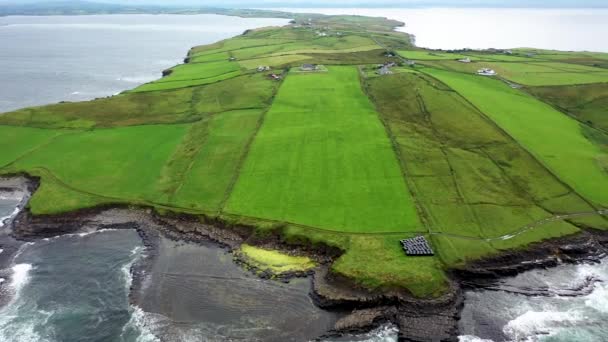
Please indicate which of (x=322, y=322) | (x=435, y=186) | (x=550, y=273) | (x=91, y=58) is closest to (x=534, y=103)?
(x=435, y=186)

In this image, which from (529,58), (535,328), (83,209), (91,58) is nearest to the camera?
(535,328)

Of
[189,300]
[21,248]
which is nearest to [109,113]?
[21,248]

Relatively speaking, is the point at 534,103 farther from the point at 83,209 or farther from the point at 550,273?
the point at 83,209

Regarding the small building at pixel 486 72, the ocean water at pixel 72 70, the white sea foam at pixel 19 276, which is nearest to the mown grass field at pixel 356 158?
the small building at pixel 486 72

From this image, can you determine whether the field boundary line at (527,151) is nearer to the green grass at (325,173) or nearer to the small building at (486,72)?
the green grass at (325,173)

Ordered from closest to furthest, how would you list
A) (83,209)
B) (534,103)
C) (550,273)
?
(550,273) < (83,209) < (534,103)

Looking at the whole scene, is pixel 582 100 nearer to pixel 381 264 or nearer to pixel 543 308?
pixel 543 308
